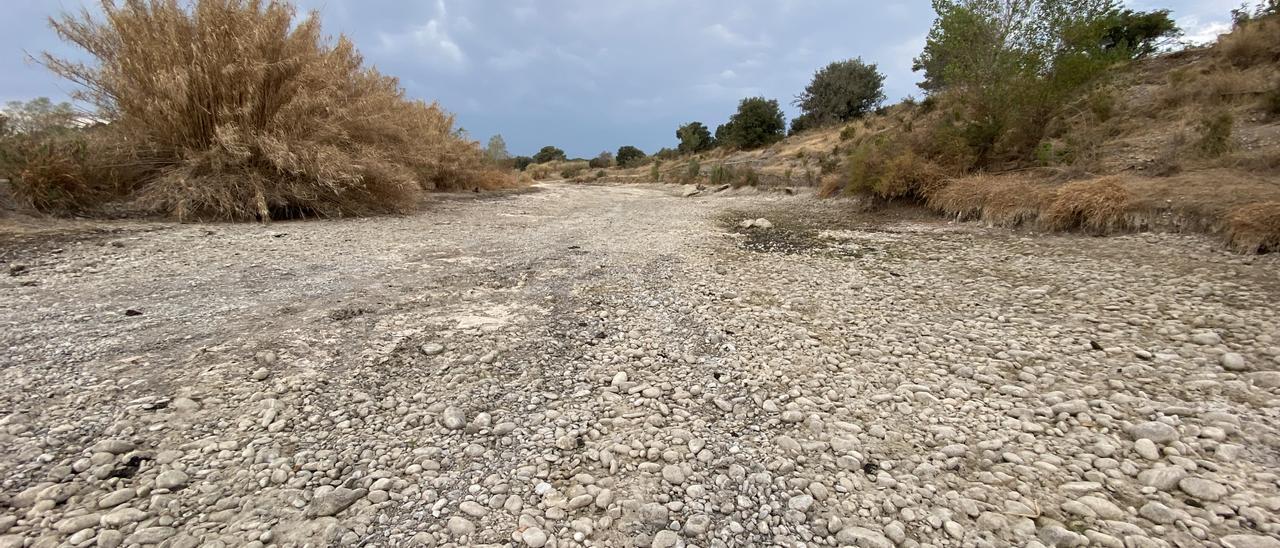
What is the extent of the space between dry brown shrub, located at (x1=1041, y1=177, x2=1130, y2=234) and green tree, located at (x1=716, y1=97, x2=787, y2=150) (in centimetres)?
3095

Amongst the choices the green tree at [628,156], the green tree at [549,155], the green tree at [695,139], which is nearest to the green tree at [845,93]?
the green tree at [695,139]

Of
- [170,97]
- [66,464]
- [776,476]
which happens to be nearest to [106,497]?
[66,464]

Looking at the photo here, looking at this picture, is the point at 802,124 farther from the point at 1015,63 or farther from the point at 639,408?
the point at 639,408

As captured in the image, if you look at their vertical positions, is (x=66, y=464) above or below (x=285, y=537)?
above

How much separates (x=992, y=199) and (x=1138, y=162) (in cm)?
318

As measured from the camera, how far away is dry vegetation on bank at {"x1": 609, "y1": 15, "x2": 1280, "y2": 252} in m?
6.24

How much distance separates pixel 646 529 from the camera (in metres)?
1.85

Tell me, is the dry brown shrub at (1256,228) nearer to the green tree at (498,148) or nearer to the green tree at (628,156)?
the green tree at (498,148)

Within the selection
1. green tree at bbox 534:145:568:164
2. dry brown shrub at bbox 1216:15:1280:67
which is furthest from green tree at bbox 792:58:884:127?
green tree at bbox 534:145:568:164

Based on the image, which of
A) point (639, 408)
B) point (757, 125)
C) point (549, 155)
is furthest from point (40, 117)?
point (549, 155)

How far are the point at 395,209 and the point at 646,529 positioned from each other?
1107cm

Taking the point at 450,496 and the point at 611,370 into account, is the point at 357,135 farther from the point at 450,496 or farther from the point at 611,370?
the point at 450,496

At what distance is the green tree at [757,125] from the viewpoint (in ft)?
124

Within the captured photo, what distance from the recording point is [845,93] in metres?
38.2
